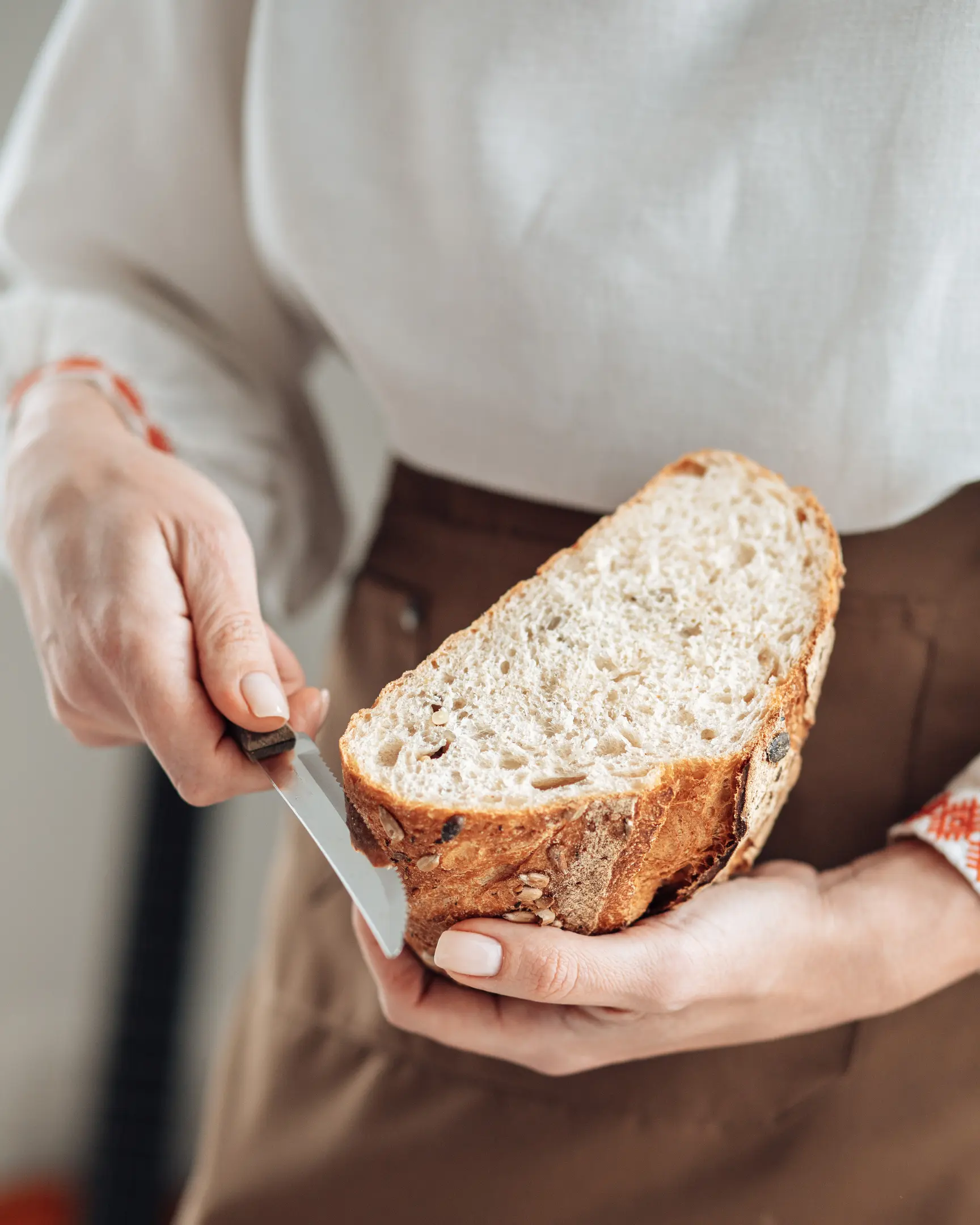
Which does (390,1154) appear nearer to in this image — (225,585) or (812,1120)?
(812,1120)

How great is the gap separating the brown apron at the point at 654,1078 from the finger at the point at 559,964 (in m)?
0.31

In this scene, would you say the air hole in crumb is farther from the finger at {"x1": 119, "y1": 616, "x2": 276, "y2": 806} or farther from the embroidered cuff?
the embroidered cuff

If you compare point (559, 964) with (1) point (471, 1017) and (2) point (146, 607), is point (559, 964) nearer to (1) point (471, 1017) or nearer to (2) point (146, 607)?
(1) point (471, 1017)

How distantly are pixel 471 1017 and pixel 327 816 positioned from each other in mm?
235

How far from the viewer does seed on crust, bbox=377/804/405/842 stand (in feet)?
2.16

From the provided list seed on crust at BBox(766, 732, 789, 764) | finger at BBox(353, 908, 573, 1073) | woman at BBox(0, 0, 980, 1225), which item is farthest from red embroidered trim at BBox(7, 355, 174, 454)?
seed on crust at BBox(766, 732, 789, 764)

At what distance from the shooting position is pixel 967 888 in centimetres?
80

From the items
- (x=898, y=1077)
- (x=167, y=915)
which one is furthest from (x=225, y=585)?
(x=167, y=915)

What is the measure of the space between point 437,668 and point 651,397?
32 cm

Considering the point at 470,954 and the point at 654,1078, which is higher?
the point at 470,954

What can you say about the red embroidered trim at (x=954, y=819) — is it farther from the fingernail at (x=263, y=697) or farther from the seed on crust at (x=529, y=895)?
the fingernail at (x=263, y=697)

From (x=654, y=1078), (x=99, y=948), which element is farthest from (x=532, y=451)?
(x=99, y=948)

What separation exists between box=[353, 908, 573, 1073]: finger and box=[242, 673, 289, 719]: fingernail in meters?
0.20

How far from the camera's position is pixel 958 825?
0.79 meters
